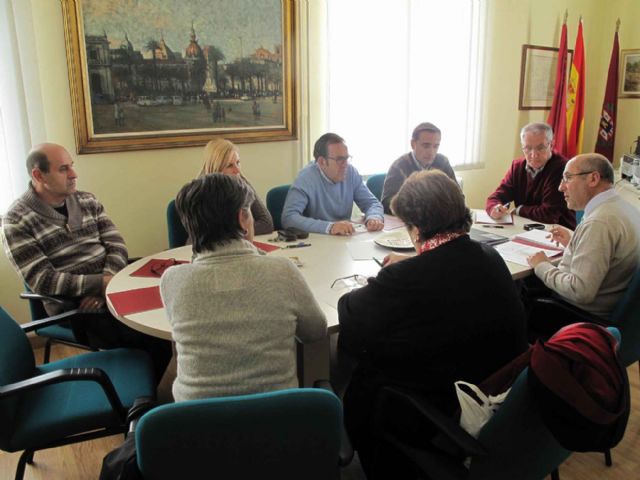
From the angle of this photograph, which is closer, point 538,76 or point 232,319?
point 232,319

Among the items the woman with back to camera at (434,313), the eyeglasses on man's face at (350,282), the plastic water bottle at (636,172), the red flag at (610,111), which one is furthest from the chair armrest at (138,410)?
the red flag at (610,111)

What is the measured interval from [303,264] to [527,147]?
185 cm

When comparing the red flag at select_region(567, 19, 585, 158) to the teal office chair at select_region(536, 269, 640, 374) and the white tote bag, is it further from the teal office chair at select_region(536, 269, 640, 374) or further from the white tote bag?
the white tote bag

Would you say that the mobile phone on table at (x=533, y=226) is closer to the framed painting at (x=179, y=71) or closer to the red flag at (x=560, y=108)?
the framed painting at (x=179, y=71)

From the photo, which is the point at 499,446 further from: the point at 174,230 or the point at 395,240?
the point at 174,230

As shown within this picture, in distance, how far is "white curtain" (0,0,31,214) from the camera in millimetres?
2600

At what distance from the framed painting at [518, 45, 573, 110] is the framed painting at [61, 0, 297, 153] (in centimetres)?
240

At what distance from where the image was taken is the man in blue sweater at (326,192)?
2.79 metres

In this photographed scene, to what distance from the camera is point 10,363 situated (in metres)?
1.62

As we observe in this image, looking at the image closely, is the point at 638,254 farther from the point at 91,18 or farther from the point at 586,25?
the point at 586,25

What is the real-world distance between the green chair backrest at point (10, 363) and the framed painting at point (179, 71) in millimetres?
1463

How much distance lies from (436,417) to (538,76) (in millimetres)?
Result: 4422

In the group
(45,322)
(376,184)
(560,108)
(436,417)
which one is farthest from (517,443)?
(560,108)

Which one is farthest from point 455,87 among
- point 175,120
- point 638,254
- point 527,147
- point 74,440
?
point 74,440
